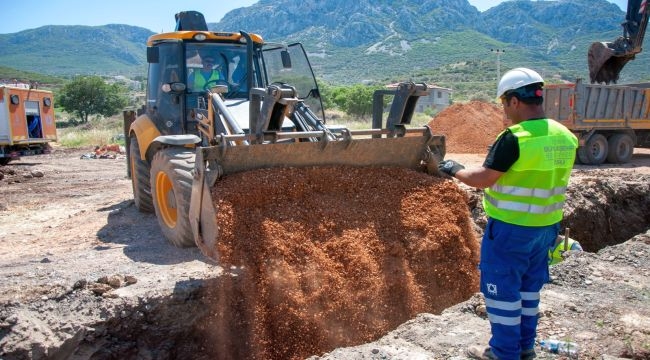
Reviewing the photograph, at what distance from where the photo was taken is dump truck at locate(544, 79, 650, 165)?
13453mm

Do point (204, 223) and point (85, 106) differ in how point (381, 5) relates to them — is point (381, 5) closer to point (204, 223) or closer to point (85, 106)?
point (85, 106)

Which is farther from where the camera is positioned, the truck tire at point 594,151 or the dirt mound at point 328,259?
the truck tire at point 594,151

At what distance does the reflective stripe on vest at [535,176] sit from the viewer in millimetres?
3164

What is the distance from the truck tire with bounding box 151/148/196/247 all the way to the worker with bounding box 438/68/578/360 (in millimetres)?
3047

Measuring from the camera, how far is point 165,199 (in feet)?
20.6

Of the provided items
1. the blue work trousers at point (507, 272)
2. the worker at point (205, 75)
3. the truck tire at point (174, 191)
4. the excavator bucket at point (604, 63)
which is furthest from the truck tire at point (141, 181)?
the excavator bucket at point (604, 63)

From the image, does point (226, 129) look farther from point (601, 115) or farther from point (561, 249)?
point (601, 115)

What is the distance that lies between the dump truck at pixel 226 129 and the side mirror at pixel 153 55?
0.5 inches

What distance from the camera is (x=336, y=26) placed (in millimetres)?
139000

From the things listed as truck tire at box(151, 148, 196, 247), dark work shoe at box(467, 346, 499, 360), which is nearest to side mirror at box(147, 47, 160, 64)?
truck tire at box(151, 148, 196, 247)

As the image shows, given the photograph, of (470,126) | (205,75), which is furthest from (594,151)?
(205,75)

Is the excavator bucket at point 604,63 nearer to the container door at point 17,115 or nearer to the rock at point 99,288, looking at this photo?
the rock at point 99,288

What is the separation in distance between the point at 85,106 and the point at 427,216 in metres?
47.2

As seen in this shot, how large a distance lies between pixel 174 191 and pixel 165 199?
0.70m
